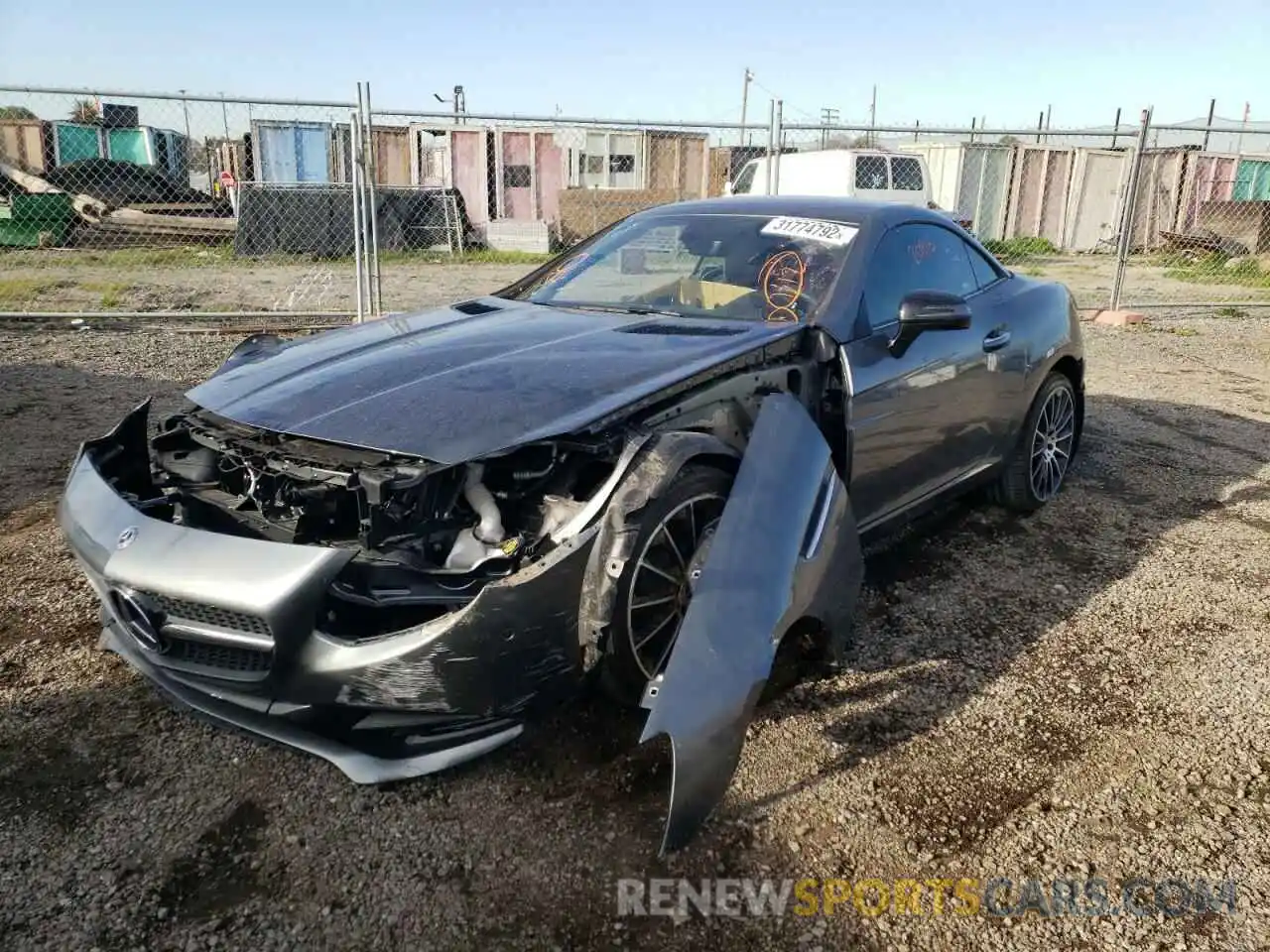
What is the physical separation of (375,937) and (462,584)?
81 centimetres

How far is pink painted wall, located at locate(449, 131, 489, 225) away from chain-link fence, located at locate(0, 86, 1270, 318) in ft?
0.11

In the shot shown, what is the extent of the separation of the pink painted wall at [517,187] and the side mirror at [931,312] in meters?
18.7

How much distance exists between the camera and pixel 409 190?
18688 millimetres

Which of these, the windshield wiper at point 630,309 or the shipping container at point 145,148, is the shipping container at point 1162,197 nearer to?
the shipping container at point 145,148

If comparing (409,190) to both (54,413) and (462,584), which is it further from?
(462,584)

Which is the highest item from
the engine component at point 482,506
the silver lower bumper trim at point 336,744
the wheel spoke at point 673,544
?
the engine component at point 482,506

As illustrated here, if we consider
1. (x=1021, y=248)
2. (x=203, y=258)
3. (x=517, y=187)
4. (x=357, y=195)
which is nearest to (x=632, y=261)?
(x=357, y=195)

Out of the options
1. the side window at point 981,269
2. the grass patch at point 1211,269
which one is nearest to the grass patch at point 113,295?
the side window at point 981,269

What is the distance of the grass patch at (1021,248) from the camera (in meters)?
21.9

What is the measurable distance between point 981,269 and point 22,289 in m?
11.7

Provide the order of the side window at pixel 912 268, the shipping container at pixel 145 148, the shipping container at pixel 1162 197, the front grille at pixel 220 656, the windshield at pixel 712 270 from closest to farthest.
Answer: the front grille at pixel 220 656 < the windshield at pixel 712 270 < the side window at pixel 912 268 < the shipping container at pixel 1162 197 < the shipping container at pixel 145 148

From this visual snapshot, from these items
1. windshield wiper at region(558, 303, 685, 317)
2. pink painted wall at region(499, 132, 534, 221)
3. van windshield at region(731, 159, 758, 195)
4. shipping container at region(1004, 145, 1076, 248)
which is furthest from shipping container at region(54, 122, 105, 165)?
windshield wiper at region(558, 303, 685, 317)

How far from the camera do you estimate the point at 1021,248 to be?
74.6 feet

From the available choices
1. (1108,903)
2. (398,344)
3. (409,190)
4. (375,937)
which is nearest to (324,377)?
(398,344)
